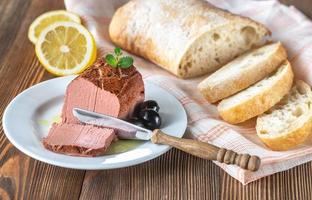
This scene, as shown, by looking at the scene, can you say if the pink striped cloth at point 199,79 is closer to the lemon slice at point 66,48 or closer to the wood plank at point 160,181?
the wood plank at point 160,181

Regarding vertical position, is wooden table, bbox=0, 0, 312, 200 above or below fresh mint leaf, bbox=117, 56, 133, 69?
below

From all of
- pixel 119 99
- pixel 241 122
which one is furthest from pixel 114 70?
pixel 241 122

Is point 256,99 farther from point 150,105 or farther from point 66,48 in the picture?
point 66,48

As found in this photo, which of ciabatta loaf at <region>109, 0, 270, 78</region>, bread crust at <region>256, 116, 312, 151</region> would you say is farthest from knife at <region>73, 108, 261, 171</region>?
ciabatta loaf at <region>109, 0, 270, 78</region>

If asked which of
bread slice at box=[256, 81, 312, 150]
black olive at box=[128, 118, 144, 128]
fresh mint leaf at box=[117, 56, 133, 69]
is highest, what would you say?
fresh mint leaf at box=[117, 56, 133, 69]

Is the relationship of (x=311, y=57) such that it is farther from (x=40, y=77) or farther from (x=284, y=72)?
(x=40, y=77)

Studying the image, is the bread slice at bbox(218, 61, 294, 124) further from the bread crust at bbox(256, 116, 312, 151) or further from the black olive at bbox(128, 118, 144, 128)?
the black olive at bbox(128, 118, 144, 128)
